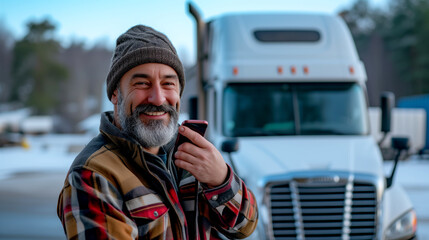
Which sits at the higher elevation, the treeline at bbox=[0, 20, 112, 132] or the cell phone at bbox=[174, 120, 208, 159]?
the treeline at bbox=[0, 20, 112, 132]

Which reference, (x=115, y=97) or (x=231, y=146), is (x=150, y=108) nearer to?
(x=115, y=97)

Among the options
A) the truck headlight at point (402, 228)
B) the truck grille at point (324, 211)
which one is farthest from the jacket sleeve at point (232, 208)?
Result: the truck headlight at point (402, 228)

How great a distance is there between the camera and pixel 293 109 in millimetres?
5281

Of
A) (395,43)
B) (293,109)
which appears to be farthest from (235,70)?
(395,43)

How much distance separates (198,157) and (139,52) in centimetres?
43

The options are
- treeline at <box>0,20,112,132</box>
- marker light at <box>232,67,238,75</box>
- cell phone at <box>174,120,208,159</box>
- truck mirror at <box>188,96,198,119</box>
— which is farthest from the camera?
treeline at <box>0,20,112,132</box>

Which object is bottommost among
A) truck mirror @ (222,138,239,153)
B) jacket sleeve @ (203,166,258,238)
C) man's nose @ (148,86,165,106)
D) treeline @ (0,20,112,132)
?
jacket sleeve @ (203,166,258,238)

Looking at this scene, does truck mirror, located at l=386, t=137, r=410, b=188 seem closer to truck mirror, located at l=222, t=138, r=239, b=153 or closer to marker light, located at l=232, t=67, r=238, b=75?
truck mirror, located at l=222, t=138, r=239, b=153

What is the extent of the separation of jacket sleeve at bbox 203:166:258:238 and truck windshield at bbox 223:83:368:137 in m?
3.51

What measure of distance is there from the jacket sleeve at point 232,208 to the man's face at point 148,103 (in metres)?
0.27

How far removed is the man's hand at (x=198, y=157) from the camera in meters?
1.46

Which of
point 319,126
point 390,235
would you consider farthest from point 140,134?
point 319,126

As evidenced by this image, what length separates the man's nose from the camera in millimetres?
1593

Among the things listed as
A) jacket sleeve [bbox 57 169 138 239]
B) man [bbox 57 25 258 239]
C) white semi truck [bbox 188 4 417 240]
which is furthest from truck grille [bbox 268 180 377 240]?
jacket sleeve [bbox 57 169 138 239]
